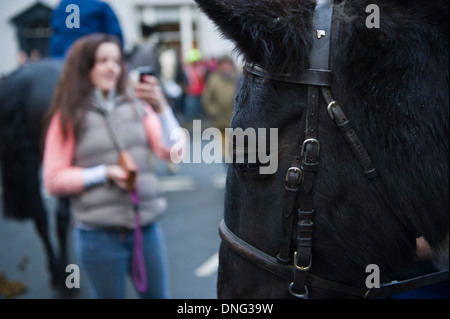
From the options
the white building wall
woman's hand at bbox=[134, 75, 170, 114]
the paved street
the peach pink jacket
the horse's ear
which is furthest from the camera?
the white building wall

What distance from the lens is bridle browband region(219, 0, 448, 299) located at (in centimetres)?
111

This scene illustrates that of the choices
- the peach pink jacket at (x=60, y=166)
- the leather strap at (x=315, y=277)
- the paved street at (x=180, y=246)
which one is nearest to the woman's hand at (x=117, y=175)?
the peach pink jacket at (x=60, y=166)

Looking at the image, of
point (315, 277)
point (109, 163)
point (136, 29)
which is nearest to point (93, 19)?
point (109, 163)

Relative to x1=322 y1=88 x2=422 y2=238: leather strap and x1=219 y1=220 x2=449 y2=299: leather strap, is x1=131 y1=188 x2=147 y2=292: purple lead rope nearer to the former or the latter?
x1=219 y1=220 x2=449 y2=299: leather strap

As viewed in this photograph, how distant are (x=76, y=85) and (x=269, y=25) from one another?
4.70ft

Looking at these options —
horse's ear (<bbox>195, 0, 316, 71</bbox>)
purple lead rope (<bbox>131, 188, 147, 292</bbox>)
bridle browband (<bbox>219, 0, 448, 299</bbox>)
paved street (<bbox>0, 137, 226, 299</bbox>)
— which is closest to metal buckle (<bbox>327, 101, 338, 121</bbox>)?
bridle browband (<bbox>219, 0, 448, 299</bbox>)

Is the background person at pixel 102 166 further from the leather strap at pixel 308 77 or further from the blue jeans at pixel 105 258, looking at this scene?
the leather strap at pixel 308 77

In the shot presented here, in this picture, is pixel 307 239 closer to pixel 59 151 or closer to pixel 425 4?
pixel 425 4

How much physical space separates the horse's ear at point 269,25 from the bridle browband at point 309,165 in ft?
0.11

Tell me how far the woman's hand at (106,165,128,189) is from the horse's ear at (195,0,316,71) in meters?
1.20

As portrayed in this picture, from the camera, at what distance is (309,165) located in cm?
112

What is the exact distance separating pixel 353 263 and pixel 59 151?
1.59 meters
